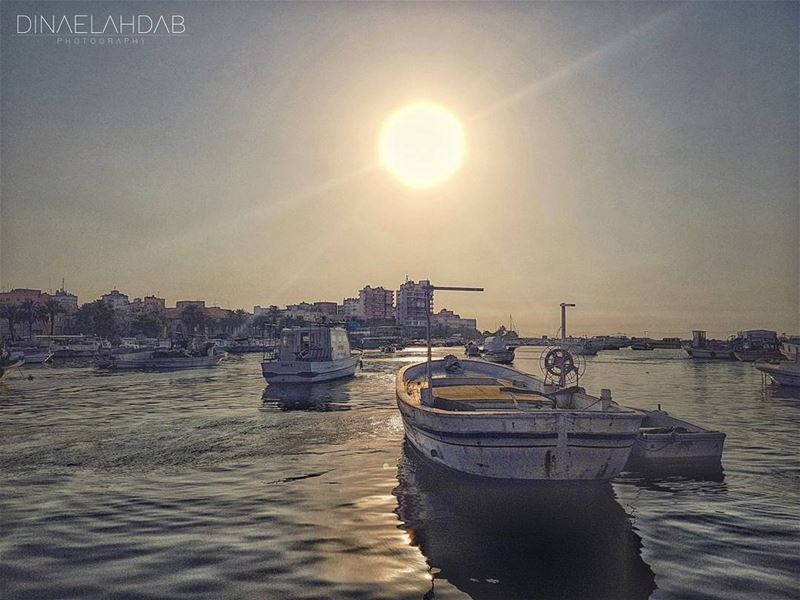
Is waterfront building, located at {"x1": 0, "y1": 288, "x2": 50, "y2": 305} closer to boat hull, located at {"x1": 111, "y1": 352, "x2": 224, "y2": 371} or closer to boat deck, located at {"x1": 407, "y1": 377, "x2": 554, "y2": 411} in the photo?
boat hull, located at {"x1": 111, "y1": 352, "x2": 224, "y2": 371}

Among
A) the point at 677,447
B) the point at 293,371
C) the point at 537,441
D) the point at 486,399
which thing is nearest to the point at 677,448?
the point at 677,447

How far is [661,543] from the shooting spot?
9.19 meters

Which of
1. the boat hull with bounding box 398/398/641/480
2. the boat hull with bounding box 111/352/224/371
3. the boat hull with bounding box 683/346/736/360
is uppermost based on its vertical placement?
the boat hull with bounding box 398/398/641/480

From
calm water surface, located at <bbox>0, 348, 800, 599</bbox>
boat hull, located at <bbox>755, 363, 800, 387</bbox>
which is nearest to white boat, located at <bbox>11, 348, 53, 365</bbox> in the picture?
calm water surface, located at <bbox>0, 348, 800, 599</bbox>

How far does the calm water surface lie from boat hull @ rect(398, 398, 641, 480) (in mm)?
481

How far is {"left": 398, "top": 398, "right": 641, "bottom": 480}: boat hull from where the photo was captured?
36.0ft

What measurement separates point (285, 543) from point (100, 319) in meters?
132

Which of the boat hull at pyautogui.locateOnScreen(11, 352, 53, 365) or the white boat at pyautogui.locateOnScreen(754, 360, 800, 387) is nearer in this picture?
the white boat at pyautogui.locateOnScreen(754, 360, 800, 387)

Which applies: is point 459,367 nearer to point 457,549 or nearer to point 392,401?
point 392,401

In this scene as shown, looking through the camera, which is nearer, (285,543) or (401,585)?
(401,585)

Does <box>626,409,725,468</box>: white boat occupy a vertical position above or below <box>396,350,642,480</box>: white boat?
below

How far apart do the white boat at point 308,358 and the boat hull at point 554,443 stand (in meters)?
30.2

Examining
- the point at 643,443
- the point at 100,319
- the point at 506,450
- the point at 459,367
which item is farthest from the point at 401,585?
the point at 100,319

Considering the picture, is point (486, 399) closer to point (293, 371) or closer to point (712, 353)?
point (293, 371)
